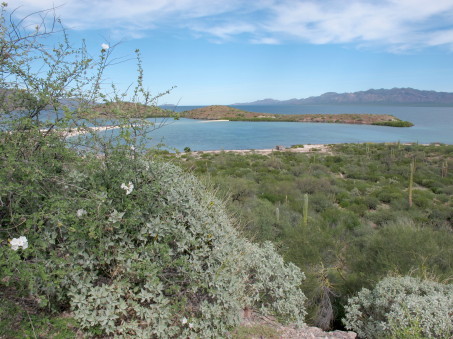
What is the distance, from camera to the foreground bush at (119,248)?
2.76m

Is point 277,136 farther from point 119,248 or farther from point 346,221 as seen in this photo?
point 119,248

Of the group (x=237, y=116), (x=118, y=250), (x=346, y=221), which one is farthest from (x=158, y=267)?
(x=237, y=116)

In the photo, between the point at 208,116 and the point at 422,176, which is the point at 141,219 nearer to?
the point at 422,176

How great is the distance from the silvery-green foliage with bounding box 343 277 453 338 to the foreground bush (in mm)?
1976

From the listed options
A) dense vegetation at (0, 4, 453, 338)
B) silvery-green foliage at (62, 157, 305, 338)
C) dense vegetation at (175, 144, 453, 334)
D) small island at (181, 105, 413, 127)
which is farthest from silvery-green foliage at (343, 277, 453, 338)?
small island at (181, 105, 413, 127)

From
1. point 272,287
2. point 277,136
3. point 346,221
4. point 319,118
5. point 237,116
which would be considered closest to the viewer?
point 272,287

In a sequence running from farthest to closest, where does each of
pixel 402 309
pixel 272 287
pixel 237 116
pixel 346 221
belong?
pixel 237 116, pixel 346 221, pixel 272 287, pixel 402 309

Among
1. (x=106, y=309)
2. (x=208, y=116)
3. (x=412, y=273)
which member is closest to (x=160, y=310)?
(x=106, y=309)

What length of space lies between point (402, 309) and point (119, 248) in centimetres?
348

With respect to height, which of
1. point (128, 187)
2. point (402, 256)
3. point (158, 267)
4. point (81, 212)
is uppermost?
point (128, 187)

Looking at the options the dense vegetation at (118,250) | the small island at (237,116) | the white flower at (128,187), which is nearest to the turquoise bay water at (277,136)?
the small island at (237,116)

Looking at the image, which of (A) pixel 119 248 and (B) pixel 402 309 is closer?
(A) pixel 119 248

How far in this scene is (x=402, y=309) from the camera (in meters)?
3.96

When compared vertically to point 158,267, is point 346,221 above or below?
below
